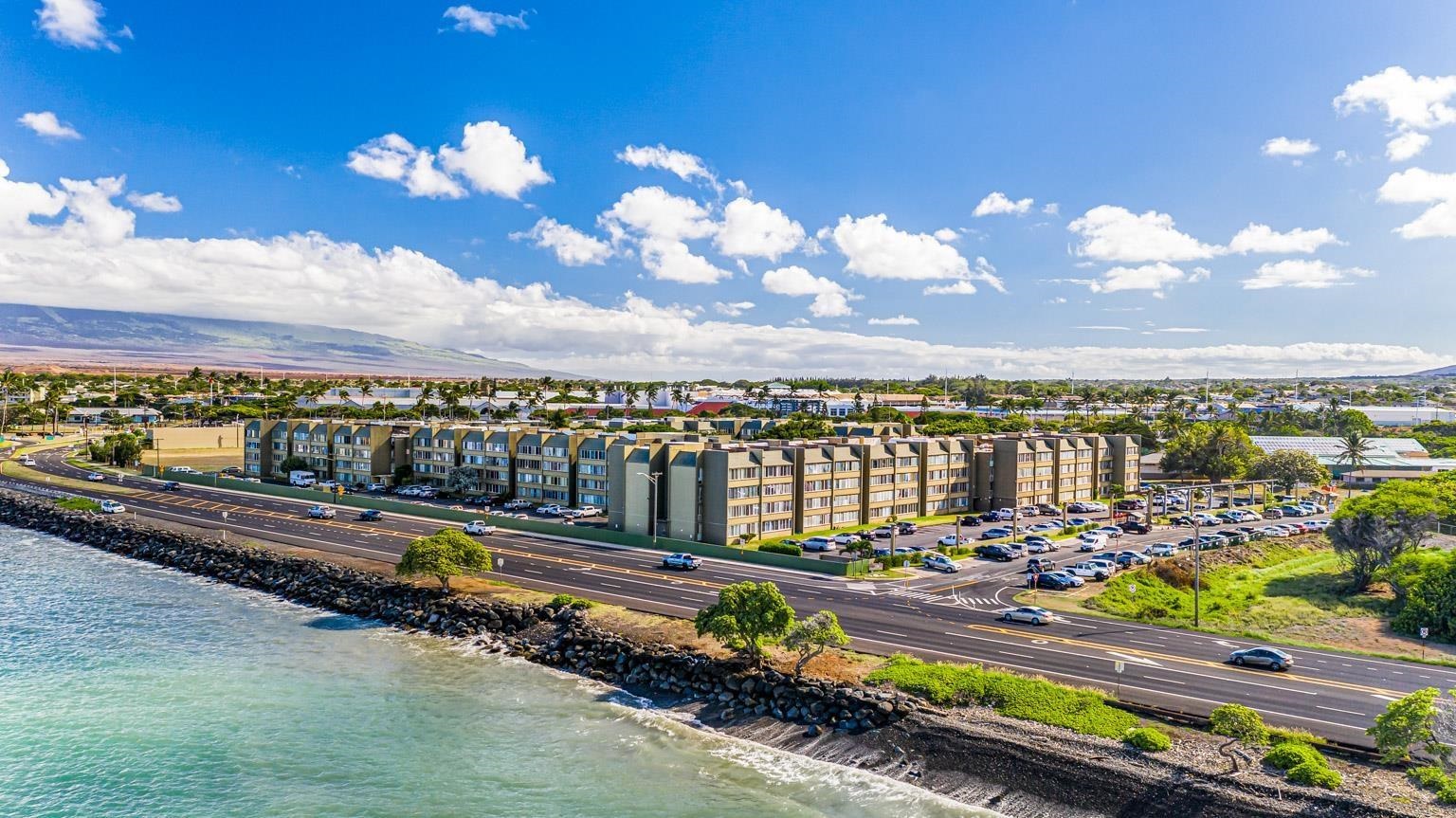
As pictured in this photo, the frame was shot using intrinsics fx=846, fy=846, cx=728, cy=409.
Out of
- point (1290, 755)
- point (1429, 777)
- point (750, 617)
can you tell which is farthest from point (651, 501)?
point (1429, 777)

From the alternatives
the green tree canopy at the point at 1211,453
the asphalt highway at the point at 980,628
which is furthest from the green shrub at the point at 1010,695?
the green tree canopy at the point at 1211,453

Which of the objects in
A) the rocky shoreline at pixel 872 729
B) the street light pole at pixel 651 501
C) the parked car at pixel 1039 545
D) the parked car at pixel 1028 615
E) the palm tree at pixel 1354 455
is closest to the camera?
the rocky shoreline at pixel 872 729

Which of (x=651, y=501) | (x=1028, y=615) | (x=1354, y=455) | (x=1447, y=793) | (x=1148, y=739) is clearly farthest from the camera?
(x=1354, y=455)

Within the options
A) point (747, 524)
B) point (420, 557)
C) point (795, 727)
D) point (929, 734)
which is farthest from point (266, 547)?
point (929, 734)

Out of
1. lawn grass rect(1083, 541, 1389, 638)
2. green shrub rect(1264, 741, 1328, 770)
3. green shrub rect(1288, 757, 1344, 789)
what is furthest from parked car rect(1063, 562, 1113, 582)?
green shrub rect(1288, 757, 1344, 789)

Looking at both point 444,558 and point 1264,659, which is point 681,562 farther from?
point 1264,659

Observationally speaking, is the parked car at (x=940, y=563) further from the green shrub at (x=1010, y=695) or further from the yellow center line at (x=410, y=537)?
the green shrub at (x=1010, y=695)
